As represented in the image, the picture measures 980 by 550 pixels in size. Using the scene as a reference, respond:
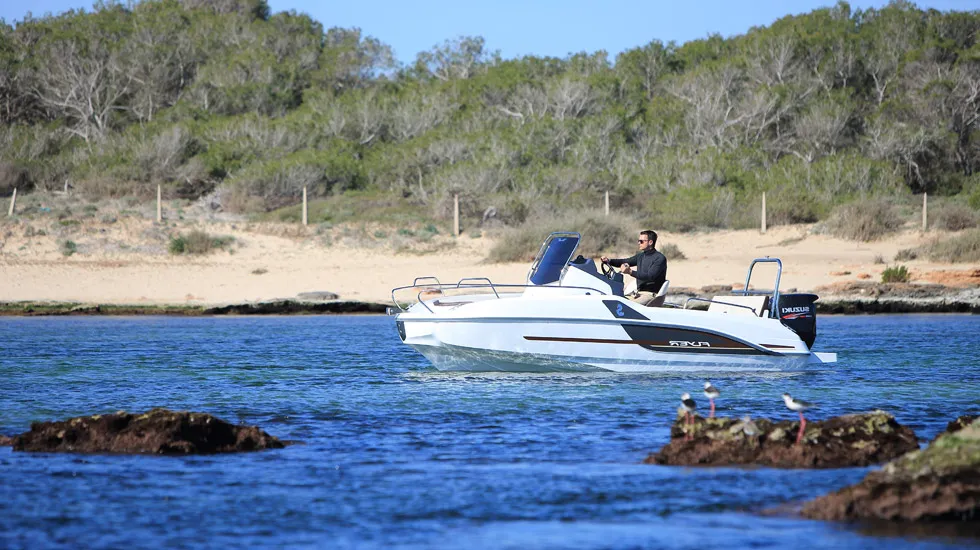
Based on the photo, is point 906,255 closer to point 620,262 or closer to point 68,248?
point 620,262

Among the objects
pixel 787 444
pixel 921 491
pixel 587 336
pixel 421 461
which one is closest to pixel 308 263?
pixel 587 336

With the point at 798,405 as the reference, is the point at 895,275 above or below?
above

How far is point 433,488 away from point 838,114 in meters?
43.4

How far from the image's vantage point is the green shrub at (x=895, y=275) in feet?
94.9

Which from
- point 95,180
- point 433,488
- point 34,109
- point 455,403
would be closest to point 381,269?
point 95,180

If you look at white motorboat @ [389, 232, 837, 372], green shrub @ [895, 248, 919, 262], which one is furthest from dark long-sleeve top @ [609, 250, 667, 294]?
green shrub @ [895, 248, 919, 262]

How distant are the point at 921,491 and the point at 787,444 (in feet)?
6.66

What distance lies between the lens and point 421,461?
30.9ft

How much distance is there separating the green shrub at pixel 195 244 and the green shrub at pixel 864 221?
17.1 meters

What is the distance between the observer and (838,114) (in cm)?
4859

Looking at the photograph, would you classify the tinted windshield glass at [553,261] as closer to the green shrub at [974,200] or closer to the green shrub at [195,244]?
the green shrub at [195,244]

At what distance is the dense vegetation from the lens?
4122 centimetres

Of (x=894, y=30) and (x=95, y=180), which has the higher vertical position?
(x=894, y=30)

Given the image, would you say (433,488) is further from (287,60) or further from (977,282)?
(287,60)
